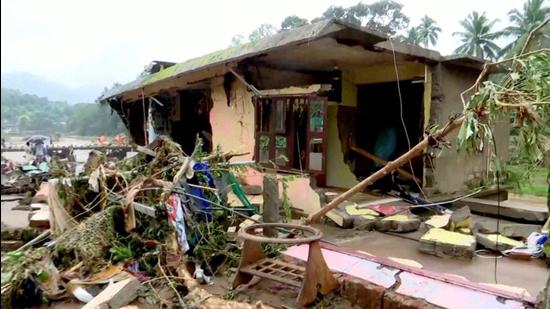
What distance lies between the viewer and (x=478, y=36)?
31.3 meters

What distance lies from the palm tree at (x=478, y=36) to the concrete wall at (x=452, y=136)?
25.4 metres

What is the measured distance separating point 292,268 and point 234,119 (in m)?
4.72

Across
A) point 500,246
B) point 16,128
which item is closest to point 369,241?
point 500,246

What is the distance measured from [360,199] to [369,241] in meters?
2.03

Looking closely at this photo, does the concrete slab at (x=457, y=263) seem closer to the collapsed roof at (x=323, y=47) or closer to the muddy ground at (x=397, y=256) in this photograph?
the muddy ground at (x=397, y=256)

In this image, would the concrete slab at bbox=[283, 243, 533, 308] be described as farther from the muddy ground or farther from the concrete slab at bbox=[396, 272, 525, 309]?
the muddy ground

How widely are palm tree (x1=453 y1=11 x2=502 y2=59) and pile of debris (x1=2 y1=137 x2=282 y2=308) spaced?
30930mm

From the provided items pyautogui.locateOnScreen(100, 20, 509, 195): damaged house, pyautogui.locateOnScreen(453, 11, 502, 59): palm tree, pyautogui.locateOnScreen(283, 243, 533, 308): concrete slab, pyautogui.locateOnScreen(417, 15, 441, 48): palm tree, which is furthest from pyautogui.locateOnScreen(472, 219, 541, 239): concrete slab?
pyautogui.locateOnScreen(453, 11, 502, 59): palm tree

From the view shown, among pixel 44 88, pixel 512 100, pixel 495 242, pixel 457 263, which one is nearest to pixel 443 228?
pixel 495 242

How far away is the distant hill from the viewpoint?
1312 mm

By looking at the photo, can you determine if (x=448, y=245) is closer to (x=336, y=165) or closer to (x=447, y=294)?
(x=447, y=294)

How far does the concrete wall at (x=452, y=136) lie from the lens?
25.3 ft

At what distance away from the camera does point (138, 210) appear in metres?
4.83

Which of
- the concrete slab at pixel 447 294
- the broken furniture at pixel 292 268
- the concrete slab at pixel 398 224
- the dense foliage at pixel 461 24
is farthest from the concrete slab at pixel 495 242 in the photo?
the dense foliage at pixel 461 24
